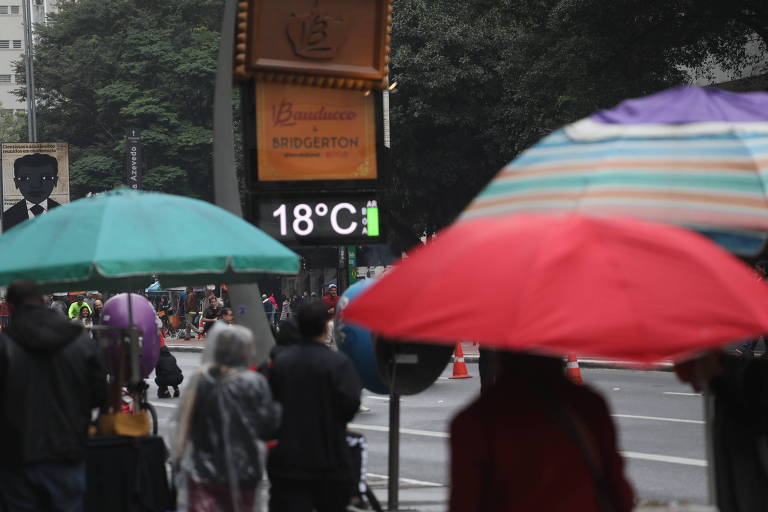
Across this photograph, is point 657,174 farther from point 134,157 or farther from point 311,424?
point 134,157

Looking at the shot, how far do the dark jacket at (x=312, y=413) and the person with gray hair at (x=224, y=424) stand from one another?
1.15 ft

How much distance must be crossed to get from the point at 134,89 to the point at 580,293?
201ft

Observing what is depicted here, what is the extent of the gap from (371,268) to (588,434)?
204 ft

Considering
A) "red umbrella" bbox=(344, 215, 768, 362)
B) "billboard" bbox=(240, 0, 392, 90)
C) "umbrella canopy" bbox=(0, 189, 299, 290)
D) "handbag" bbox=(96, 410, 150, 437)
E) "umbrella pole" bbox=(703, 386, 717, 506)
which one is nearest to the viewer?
"red umbrella" bbox=(344, 215, 768, 362)

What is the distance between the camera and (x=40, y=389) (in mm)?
7789

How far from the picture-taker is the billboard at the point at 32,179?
69.2 feet

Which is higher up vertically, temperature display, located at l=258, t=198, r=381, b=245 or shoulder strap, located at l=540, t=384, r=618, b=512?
temperature display, located at l=258, t=198, r=381, b=245

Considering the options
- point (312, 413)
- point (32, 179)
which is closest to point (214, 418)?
point (312, 413)

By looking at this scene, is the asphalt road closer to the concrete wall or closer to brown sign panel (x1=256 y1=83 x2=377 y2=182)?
brown sign panel (x1=256 y1=83 x2=377 y2=182)

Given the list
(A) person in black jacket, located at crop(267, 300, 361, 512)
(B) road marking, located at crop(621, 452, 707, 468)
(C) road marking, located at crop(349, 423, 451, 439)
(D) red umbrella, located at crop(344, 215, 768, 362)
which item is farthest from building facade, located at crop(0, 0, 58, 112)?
(D) red umbrella, located at crop(344, 215, 768, 362)

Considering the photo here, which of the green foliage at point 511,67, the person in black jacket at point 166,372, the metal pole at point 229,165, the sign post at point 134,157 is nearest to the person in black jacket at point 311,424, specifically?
the metal pole at point 229,165

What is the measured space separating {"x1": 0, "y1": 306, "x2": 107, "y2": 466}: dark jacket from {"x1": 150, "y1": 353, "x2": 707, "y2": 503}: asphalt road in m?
4.88

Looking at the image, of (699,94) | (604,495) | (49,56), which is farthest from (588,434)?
(49,56)

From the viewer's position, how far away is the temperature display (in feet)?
40.6
